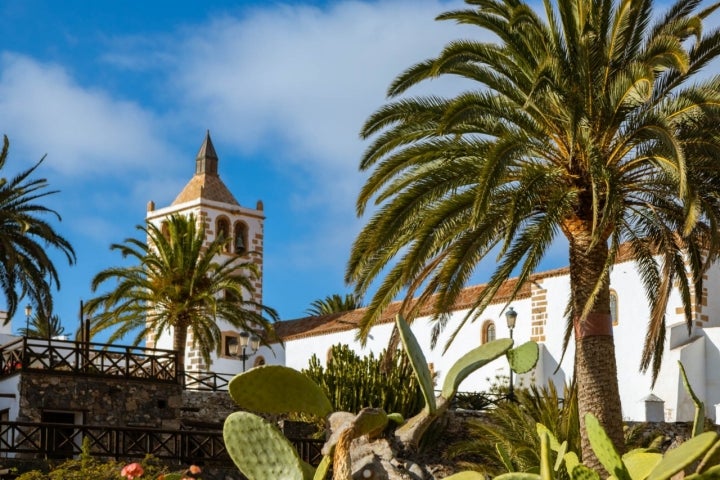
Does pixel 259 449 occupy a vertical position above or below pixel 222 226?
below

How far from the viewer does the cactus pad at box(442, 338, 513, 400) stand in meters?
7.01

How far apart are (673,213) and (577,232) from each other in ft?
5.14

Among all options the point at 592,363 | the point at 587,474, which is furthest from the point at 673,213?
the point at 587,474

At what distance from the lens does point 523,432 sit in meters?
21.5

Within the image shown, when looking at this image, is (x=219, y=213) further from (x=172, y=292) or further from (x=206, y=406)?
(x=206, y=406)

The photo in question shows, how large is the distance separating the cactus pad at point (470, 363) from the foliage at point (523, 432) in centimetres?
1201

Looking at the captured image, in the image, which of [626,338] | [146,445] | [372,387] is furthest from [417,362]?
[626,338]

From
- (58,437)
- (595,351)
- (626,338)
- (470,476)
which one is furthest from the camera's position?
(626,338)

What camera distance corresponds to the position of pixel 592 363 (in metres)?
15.8

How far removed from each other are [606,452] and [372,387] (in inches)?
837

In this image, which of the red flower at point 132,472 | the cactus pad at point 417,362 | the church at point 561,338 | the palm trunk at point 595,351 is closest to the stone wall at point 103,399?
the church at point 561,338

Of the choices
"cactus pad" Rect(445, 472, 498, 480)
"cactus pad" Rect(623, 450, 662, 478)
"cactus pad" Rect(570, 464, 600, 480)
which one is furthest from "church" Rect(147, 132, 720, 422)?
"cactus pad" Rect(570, 464, 600, 480)

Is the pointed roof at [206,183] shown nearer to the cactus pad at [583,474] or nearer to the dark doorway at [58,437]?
the dark doorway at [58,437]

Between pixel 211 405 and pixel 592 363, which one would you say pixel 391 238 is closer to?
pixel 592 363
